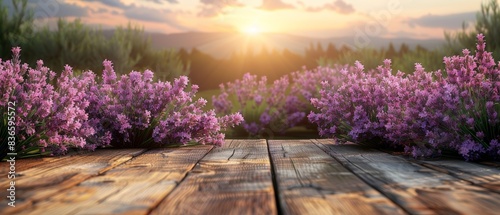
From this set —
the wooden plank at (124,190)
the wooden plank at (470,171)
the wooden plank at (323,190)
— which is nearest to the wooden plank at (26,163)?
the wooden plank at (124,190)

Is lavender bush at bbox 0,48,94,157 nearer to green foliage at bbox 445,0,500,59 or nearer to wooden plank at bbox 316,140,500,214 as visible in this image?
wooden plank at bbox 316,140,500,214

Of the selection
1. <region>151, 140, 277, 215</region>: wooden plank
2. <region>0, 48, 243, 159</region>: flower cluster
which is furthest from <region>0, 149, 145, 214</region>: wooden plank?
<region>151, 140, 277, 215</region>: wooden plank

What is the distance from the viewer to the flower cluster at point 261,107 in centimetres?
884

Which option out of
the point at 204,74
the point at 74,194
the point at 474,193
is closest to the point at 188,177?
the point at 74,194

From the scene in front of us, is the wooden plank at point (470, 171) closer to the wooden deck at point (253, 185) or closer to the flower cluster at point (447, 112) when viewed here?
the wooden deck at point (253, 185)

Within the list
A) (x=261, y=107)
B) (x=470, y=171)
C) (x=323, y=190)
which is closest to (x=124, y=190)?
(x=323, y=190)

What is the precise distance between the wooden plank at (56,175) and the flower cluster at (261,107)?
509 cm

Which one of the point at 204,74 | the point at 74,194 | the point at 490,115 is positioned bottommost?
the point at 74,194

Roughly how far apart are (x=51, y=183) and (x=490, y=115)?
8.27 ft

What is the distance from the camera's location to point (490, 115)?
3359mm

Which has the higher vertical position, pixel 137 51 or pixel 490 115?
pixel 137 51

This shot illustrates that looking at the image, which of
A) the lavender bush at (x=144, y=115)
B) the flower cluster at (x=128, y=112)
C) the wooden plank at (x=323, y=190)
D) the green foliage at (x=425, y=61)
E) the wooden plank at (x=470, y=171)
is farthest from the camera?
the green foliage at (x=425, y=61)

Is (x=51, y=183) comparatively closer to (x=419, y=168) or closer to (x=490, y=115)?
(x=419, y=168)

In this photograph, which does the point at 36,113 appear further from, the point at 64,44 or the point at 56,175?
the point at 64,44
